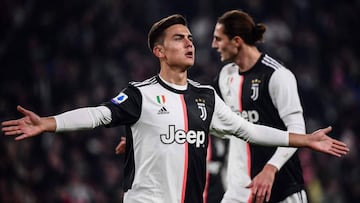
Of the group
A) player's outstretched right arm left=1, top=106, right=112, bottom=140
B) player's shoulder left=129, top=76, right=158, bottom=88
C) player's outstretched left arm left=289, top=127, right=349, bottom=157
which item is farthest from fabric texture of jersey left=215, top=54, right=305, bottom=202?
player's outstretched right arm left=1, top=106, right=112, bottom=140

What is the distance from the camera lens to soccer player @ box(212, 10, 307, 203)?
775 centimetres

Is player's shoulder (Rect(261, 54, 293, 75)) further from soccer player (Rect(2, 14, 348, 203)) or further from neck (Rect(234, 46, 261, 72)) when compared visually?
soccer player (Rect(2, 14, 348, 203))

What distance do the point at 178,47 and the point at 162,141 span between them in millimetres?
729

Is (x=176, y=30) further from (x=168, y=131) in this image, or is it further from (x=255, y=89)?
(x=255, y=89)

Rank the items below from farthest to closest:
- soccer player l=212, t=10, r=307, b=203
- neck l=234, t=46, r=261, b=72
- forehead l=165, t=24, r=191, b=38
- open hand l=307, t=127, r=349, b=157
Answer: neck l=234, t=46, r=261, b=72, soccer player l=212, t=10, r=307, b=203, forehead l=165, t=24, r=191, b=38, open hand l=307, t=127, r=349, b=157

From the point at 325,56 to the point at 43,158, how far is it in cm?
635

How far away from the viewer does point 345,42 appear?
17.8 m

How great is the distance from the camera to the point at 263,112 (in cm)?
791

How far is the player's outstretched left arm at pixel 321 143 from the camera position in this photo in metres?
6.75

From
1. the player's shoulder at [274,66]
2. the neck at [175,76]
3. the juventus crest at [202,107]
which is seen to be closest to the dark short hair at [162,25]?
the neck at [175,76]

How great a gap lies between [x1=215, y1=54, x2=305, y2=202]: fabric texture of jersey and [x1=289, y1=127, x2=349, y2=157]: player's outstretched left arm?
749 millimetres

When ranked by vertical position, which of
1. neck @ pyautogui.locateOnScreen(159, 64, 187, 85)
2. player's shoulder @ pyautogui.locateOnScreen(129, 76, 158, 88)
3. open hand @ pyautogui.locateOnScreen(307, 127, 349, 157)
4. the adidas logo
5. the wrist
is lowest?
the wrist

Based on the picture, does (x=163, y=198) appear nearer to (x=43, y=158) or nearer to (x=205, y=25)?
(x=43, y=158)

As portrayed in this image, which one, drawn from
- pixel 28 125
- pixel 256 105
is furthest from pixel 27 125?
pixel 256 105
